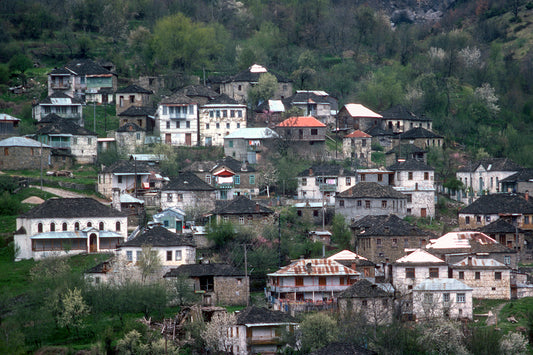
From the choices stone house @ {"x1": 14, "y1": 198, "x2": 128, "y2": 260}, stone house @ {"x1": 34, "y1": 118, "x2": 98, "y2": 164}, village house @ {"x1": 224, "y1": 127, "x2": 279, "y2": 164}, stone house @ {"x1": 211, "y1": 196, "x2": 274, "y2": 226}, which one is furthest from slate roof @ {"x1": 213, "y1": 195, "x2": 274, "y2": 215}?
stone house @ {"x1": 34, "y1": 118, "x2": 98, "y2": 164}

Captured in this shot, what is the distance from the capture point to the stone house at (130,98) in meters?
95.1

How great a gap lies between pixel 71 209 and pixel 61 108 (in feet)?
78.0

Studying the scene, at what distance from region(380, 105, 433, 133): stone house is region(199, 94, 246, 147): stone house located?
1413 centimetres

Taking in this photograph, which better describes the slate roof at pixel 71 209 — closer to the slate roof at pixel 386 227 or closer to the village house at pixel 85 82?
the slate roof at pixel 386 227

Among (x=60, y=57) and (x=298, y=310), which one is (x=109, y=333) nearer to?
(x=298, y=310)

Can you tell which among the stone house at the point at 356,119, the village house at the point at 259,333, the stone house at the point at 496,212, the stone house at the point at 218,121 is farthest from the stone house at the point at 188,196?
the stone house at the point at 356,119

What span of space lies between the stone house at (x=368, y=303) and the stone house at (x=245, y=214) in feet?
41.3

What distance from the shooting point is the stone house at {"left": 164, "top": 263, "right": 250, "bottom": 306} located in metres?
63.4

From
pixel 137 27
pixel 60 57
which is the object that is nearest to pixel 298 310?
pixel 60 57

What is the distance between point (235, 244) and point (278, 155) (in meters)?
18.0

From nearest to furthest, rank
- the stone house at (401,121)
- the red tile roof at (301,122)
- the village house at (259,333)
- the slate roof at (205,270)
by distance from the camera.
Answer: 1. the village house at (259,333)
2. the slate roof at (205,270)
3. the red tile roof at (301,122)
4. the stone house at (401,121)

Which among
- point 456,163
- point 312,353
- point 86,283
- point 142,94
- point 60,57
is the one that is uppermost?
point 60,57

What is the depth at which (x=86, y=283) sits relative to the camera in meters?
62.1

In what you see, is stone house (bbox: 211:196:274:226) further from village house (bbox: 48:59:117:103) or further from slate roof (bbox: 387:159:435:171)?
village house (bbox: 48:59:117:103)
